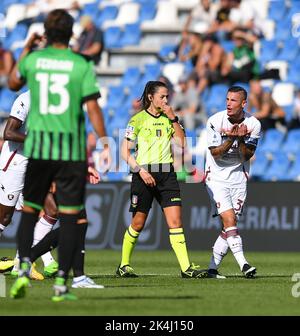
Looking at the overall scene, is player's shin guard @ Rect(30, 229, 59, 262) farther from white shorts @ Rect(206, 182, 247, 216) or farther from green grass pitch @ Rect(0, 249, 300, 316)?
white shorts @ Rect(206, 182, 247, 216)

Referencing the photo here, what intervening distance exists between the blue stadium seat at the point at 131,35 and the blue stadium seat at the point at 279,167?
20.0 feet

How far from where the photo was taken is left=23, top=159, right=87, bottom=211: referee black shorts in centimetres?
905

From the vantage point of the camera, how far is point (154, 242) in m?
19.8

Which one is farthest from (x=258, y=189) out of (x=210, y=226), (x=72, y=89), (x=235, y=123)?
(x=72, y=89)

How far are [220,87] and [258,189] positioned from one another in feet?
15.7

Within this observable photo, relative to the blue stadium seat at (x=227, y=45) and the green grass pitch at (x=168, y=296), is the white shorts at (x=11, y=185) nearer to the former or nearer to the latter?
the green grass pitch at (x=168, y=296)

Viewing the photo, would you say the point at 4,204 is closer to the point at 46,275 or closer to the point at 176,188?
the point at 46,275

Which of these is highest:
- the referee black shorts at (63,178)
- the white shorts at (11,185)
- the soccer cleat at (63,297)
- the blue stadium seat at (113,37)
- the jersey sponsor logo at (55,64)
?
the blue stadium seat at (113,37)

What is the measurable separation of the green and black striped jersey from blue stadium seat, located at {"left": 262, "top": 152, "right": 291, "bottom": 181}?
43.5ft

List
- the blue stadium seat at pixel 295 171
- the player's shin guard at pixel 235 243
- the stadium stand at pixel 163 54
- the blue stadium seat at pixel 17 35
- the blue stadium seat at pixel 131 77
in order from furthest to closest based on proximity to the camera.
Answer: the blue stadium seat at pixel 17 35, the blue stadium seat at pixel 131 77, the stadium stand at pixel 163 54, the blue stadium seat at pixel 295 171, the player's shin guard at pixel 235 243

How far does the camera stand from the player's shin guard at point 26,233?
9.30m

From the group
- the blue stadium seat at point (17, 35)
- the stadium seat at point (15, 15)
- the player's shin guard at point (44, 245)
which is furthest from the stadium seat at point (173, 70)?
the player's shin guard at point (44, 245)

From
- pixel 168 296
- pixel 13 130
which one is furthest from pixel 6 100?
pixel 168 296

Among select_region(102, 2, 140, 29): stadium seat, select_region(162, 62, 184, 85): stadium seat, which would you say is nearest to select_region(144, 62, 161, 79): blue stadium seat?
select_region(162, 62, 184, 85): stadium seat
